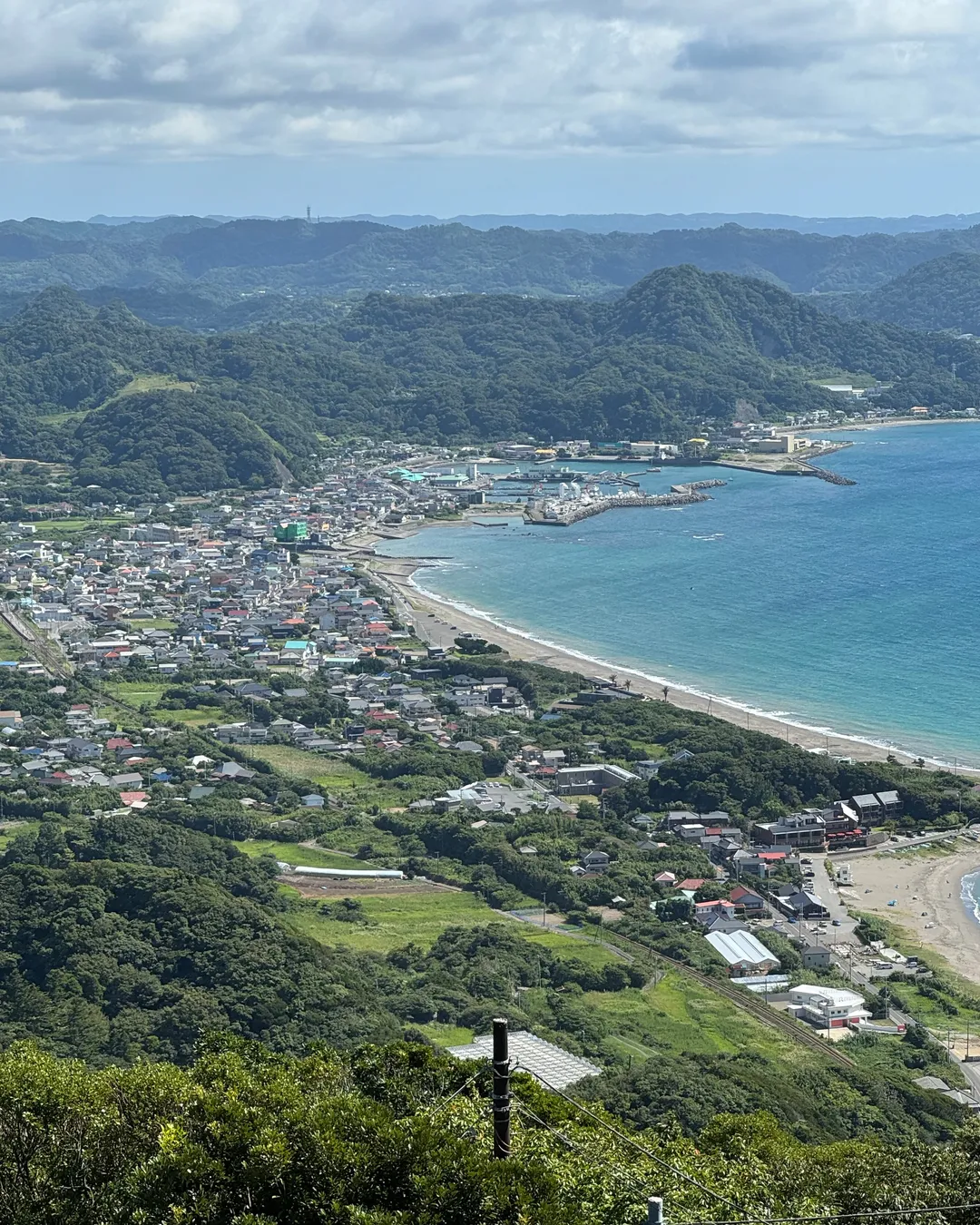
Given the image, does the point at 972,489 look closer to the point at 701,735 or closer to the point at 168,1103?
the point at 701,735

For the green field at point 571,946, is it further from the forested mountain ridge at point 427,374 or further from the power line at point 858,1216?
the forested mountain ridge at point 427,374

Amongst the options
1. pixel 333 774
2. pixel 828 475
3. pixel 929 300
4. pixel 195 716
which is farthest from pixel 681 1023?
pixel 929 300

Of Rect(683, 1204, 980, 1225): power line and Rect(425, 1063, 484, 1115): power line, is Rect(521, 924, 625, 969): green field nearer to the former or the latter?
Rect(425, 1063, 484, 1115): power line

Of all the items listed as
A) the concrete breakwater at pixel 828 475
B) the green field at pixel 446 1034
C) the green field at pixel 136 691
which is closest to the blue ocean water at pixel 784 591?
the concrete breakwater at pixel 828 475

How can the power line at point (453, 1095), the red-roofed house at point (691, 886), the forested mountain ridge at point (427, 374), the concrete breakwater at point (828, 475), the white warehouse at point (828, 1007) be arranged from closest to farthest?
1. the power line at point (453, 1095)
2. the white warehouse at point (828, 1007)
3. the red-roofed house at point (691, 886)
4. the concrete breakwater at point (828, 475)
5. the forested mountain ridge at point (427, 374)

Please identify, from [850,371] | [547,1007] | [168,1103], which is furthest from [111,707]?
[850,371]

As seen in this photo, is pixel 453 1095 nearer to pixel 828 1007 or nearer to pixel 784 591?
pixel 828 1007

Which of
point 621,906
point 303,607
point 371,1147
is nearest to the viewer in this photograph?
point 371,1147
